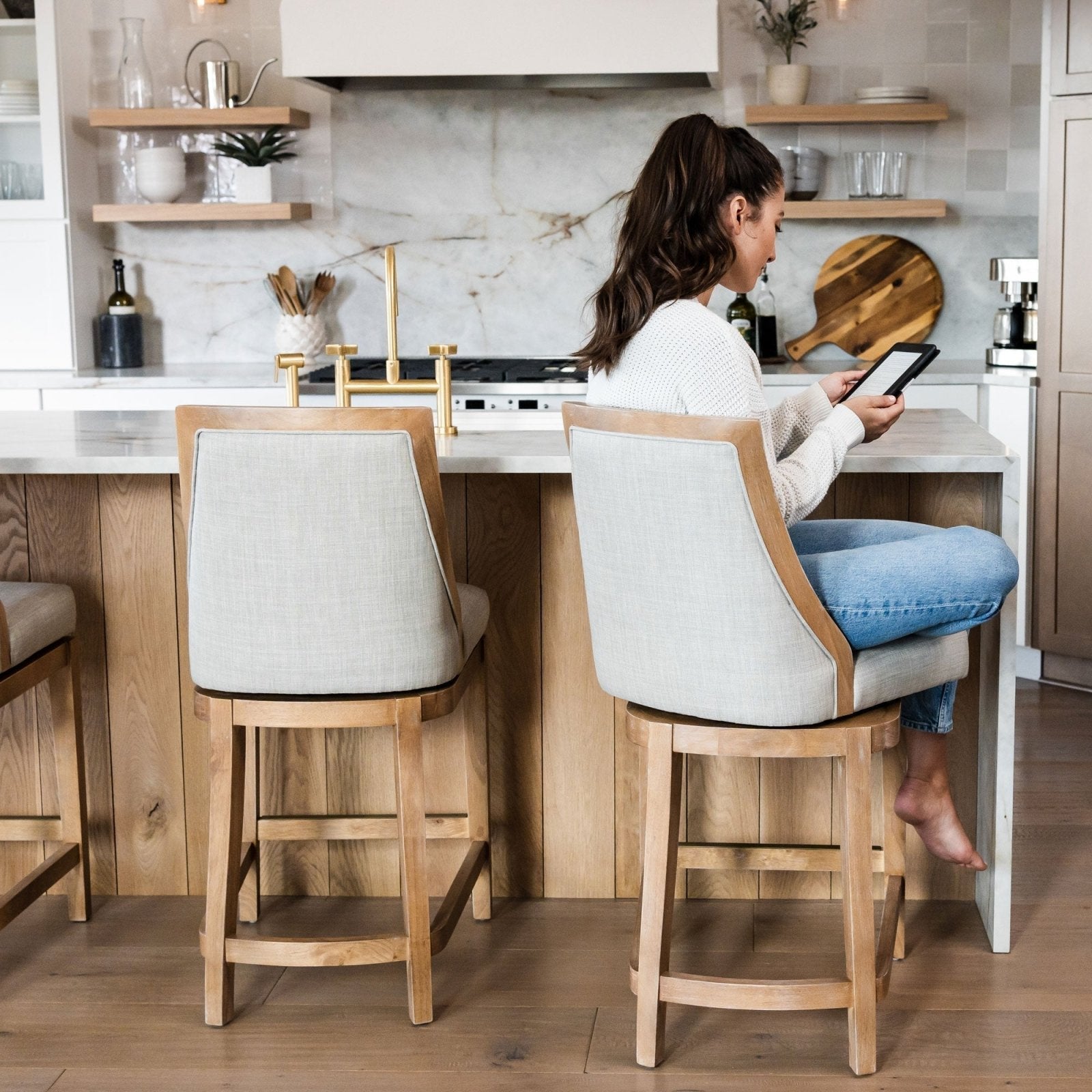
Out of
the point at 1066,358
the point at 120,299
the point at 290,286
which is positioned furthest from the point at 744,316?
the point at 120,299

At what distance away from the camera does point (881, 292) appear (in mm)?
4449

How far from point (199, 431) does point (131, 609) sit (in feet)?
2.37

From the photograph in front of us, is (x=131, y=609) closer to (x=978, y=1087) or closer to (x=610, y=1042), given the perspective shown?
(x=610, y=1042)

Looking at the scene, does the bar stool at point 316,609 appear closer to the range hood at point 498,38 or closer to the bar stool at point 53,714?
the bar stool at point 53,714

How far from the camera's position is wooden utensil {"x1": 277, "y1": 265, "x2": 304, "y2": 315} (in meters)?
4.53

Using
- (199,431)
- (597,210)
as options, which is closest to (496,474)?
(199,431)

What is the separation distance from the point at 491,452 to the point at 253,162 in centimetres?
257

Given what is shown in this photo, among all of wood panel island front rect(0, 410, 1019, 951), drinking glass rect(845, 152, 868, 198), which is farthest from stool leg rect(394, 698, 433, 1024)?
drinking glass rect(845, 152, 868, 198)

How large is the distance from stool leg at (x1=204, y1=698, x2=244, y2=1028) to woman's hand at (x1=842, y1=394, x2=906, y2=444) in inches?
39.6

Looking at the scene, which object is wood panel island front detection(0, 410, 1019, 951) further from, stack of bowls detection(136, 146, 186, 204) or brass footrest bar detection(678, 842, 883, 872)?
stack of bowls detection(136, 146, 186, 204)

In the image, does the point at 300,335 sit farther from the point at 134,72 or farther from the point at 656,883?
the point at 656,883

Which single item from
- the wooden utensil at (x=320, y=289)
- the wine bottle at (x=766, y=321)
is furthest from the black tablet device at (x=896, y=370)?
the wooden utensil at (x=320, y=289)

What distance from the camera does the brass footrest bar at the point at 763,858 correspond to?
92.9 inches

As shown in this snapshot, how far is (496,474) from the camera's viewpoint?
2441mm
